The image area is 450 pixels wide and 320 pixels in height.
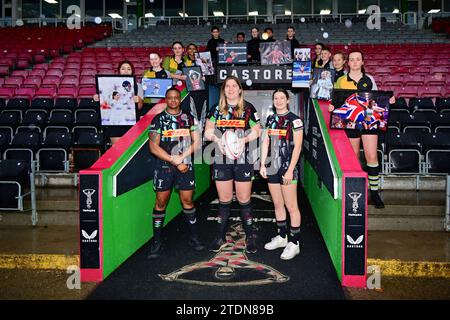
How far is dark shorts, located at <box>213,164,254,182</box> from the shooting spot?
4598mm

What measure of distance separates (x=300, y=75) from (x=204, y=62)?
5.34ft

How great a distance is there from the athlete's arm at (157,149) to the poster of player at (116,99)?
1.05m

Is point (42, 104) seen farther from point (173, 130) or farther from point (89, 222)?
point (89, 222)

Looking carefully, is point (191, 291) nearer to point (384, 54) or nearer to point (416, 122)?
point (416, 122)

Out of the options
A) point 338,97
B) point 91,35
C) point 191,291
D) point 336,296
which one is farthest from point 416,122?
point 91,35

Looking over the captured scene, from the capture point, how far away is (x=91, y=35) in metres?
18.8

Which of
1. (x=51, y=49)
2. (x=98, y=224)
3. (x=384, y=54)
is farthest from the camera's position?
(x=51, y=49)

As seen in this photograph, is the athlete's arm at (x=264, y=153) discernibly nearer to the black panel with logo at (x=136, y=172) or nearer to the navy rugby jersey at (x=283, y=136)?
the navy rugby jersey at (x=283, y=136)

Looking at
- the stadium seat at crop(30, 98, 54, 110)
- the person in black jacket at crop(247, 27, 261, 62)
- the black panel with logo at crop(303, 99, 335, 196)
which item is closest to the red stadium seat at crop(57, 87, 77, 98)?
the stadium seat at crop(30, 98, 54, 110)

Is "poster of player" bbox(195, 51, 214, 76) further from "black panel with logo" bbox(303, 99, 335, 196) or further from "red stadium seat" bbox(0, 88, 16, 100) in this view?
"red stadium seat" bbox(0, 88, 16, 100)

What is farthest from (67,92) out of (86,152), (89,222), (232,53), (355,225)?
(355,225)

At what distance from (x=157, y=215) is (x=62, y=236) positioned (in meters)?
1.31

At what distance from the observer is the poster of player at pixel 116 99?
17.8 feet

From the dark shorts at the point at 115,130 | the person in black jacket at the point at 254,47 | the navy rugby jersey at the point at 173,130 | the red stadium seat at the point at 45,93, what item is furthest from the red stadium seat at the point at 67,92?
the navy rugby jersey at the point at 173,130
